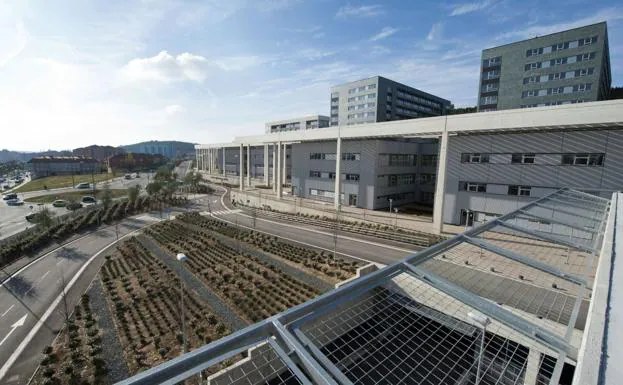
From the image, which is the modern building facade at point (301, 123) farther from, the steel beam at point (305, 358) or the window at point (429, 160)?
the steel beam at point (305, 358)

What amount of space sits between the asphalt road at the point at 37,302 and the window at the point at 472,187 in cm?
3162

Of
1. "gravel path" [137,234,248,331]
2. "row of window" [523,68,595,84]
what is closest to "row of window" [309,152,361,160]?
"gravel path" [137,234,248,331]

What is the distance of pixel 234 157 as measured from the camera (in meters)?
85.2

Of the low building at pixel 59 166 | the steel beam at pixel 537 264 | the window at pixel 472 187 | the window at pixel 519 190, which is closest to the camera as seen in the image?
the steel beam at pixel 537 264

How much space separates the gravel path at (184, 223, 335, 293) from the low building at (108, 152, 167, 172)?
397ft

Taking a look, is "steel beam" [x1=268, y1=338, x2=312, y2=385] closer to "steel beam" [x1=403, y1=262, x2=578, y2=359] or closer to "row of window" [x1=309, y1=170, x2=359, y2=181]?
"steel beam" [x1=403, y1=262, x2=578, y2=359]

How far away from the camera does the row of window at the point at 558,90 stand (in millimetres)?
41781

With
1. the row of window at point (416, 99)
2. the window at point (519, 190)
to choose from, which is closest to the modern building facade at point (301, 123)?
the row of window at point (416, 99)

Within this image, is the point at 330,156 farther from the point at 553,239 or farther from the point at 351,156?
the point at 553,239

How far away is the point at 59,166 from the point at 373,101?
118 m

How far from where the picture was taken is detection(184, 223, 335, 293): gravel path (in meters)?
17.4

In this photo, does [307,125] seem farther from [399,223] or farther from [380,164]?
[399,223]

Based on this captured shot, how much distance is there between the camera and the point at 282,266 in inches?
805

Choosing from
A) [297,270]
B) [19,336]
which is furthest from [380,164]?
[19,336]
